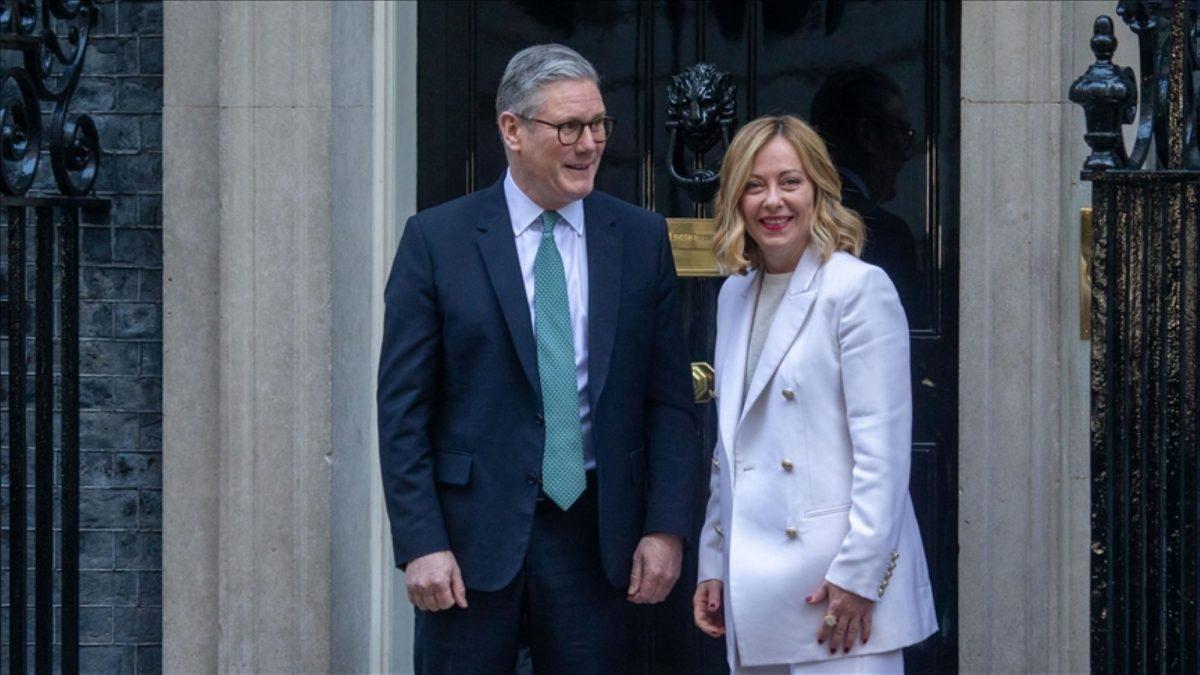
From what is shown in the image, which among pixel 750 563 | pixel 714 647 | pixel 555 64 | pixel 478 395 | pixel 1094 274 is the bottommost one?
pixel 714 647

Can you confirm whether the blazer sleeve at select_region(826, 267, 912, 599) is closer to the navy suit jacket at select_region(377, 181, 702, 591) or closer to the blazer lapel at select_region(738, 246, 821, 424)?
the blazer lapel at select_region(738, 246, 821, 424)

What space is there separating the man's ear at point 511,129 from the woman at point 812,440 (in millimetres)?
444

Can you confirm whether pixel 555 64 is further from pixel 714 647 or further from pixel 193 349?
pixel 714 647

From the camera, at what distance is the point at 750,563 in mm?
3682

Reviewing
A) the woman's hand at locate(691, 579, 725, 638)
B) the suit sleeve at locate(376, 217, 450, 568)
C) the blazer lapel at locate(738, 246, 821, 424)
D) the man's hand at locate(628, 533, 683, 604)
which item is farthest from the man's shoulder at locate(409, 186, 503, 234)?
the woman's hand at locate(691, 579, 725, 638)

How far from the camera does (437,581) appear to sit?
3758 mm

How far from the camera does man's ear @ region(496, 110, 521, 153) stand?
150 inches

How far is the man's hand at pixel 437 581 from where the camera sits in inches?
148

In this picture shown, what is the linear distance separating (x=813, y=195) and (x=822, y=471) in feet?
1.86

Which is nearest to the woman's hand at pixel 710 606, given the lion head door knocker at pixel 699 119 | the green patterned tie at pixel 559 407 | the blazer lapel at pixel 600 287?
the green patterned tie at pixel 559 407

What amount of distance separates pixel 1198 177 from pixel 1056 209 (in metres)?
1.08

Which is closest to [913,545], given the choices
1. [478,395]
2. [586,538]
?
[586,538]

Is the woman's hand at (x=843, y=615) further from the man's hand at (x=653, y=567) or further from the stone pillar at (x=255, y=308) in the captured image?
the stone pillar at (x=255, y=308)

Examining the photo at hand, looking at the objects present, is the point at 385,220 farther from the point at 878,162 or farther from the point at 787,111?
the point at 878,162
